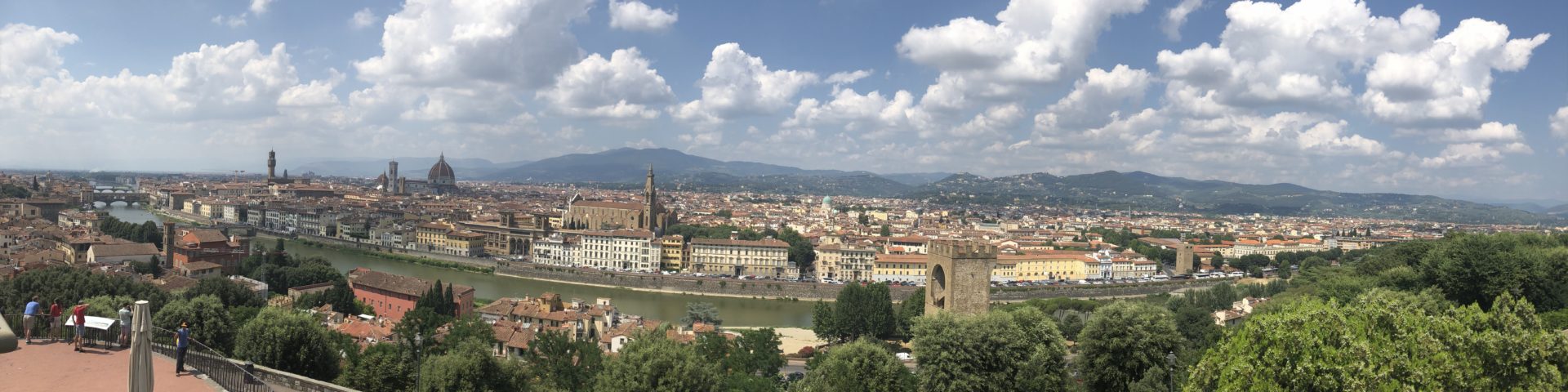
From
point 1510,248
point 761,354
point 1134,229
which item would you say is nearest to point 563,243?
point 761,354

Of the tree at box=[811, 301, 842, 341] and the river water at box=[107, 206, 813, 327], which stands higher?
the tree at box=[811, 301, 842, 341]

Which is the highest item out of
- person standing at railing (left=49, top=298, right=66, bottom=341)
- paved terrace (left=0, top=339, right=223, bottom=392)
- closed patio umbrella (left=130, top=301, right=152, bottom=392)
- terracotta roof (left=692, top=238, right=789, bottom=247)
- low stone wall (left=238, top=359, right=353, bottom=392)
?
closed patio umbrella (left=130, top=301, right=152, bottom=392)

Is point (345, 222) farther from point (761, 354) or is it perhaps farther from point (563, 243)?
point (761, 354)

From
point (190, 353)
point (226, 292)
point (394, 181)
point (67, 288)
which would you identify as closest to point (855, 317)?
point (226, 292)

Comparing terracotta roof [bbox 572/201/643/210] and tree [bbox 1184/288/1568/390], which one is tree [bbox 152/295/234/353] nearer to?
tree [bbox 1184/288/1568/390]

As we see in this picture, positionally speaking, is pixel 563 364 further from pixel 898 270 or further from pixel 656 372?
pixel 898 270

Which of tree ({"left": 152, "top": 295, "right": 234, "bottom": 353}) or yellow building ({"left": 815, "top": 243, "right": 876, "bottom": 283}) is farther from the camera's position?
yellow building ({"left": 815, "top": 243, "right": 876, "bottom": 283})

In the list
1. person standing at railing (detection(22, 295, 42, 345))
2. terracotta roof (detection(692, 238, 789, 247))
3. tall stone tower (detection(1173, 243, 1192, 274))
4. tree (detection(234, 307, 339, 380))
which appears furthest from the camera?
tall stone tower (detection(1173, 243, 1192, 274))

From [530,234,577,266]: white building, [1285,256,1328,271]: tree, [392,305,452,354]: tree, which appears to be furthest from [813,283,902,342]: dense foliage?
[1285,256,1328,271]: tree
